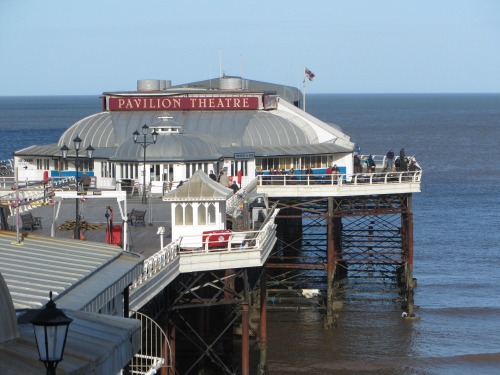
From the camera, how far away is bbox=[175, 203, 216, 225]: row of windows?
3155cm

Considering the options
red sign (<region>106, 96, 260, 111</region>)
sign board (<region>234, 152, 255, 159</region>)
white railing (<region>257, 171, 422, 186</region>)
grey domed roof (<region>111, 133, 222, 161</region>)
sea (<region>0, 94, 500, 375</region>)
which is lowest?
sea (<region>0, 94, 500, 375</region>)

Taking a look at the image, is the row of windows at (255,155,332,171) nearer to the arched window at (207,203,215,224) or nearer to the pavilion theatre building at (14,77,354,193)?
the pavilion theatre building at (14,77,354,193)

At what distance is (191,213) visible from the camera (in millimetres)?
31719

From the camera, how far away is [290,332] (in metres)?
42.1

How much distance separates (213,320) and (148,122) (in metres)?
16.7

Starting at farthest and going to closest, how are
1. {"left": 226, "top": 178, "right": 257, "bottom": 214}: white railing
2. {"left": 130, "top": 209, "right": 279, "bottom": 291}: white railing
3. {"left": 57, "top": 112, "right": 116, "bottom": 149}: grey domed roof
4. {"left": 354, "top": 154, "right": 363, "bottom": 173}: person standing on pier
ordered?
{"left": 354, "top": 154, "right": 363, "bottom": 173}: person standing on pier < {"left": 57, "top": 112, "right": 116, "bottom": 149}: grey domed roof < {"left": 226, "top": 178, "right": 257, "bottom": 214}: white railing < {"left": 130, "top": 209, "right": 279, "bottom": 291}: white railing

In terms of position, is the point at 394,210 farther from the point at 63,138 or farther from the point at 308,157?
the point at 63,138

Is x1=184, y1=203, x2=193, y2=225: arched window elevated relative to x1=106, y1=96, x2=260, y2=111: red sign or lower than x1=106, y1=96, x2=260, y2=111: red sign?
lower

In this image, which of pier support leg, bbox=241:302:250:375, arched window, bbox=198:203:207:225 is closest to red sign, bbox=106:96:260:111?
arched window, bbox=198:203:207:225

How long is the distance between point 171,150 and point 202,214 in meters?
14.8

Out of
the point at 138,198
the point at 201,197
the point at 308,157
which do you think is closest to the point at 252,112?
the point at 308,157

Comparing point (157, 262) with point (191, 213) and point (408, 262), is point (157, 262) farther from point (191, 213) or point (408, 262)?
point (408, 262)

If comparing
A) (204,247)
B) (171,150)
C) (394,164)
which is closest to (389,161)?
(394,164)

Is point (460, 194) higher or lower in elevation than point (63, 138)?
lower
